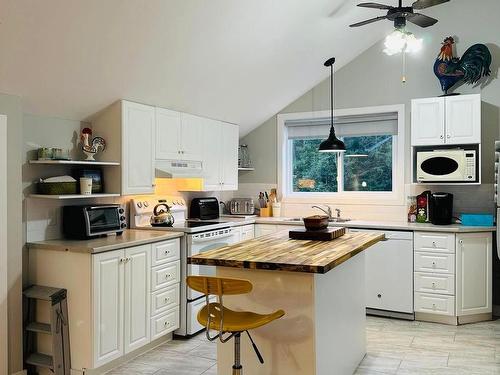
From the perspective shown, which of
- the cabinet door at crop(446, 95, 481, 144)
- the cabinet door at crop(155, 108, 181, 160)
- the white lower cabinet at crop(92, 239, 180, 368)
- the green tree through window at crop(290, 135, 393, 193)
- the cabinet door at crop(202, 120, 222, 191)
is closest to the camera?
the white lower cabinet at crop(92, 239, 180, 368)

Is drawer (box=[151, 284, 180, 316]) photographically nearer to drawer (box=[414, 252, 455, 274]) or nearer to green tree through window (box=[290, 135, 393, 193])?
drawer (box=[414, 252, 455, 274])

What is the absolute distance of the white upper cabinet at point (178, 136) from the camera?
14.3 ft

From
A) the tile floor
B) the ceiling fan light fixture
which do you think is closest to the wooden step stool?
the tile floor

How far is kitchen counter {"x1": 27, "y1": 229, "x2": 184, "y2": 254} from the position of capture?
3.31 m

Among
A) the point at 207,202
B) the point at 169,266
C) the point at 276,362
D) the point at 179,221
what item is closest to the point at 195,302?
the point at 169,266

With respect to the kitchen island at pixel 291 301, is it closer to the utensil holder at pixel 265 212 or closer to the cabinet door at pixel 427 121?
the cabinet door at pixel 427 121

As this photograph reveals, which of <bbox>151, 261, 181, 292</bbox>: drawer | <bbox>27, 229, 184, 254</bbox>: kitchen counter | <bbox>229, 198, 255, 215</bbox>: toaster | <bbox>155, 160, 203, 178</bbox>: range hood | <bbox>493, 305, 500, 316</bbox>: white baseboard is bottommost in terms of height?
<bbox>493, 305, 500, 316</bbox>: white baseboard

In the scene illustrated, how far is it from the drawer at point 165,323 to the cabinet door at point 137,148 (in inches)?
41.8

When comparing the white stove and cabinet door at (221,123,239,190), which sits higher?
cabinet door at (221,123,239,190)

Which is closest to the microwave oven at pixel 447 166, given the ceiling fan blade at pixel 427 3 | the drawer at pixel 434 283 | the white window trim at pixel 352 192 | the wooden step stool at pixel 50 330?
the white window trim at pixel 352 192

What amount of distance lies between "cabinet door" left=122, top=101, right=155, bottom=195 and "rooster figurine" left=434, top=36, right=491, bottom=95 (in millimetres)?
2930

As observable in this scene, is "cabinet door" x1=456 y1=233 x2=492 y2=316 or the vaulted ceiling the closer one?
the vaulted ceiling

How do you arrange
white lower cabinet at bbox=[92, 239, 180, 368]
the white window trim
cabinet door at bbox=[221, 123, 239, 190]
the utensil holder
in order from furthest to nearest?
the utensil holder → cabinet door at bbox=[221, 123, 239, 190] → the white window trim → white lower cabinet at bbox=[92, 239, 180, 368]

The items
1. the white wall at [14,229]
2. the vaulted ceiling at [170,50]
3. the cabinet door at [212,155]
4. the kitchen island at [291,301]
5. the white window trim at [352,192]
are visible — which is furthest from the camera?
the white window trim at [352,192]
